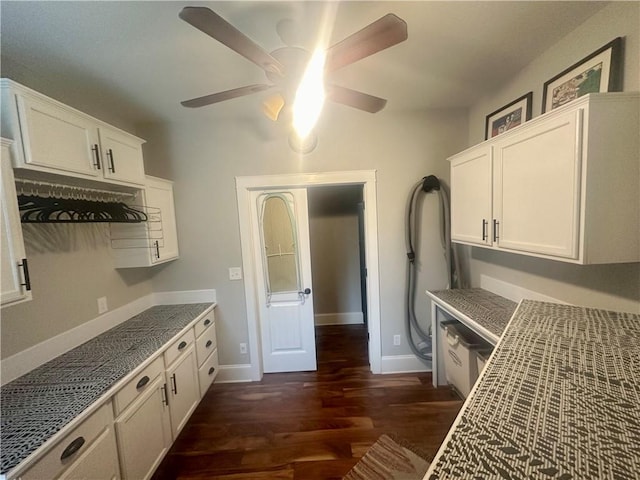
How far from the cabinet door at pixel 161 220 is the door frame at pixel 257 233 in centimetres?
64

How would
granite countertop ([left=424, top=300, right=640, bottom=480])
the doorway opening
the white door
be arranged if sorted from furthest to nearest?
the doorway opening → the white door → granite countertop ([left=424, top=300, right=640, bottom=480])

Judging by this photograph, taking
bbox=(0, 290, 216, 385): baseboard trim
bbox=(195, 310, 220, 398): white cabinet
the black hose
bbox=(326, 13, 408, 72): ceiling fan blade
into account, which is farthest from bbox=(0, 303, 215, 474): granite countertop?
the black hose

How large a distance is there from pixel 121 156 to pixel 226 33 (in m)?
1.38

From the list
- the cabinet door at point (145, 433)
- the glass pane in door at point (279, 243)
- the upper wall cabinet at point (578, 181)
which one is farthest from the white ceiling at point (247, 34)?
the cabinet door at point (145, 433)

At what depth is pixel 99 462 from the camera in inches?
48.0

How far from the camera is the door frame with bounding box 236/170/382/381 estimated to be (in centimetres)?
256

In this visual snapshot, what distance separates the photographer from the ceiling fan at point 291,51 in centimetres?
95

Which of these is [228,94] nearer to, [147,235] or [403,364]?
[147,235]

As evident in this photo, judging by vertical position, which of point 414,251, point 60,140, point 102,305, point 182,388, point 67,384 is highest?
point 60,140

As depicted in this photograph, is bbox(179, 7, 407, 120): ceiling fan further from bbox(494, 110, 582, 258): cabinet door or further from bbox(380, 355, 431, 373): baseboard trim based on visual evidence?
bbox(380, 355, 431, 373): baseboard trim

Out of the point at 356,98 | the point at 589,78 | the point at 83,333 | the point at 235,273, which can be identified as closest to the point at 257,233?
the point at 235,273

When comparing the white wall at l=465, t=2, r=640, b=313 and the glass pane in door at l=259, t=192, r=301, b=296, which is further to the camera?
the glass pane in door at l=259, t=192, r=301, b=296

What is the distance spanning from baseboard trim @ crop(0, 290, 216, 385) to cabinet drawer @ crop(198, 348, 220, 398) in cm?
56

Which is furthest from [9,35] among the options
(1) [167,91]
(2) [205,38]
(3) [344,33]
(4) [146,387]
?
(4) [146,387]
